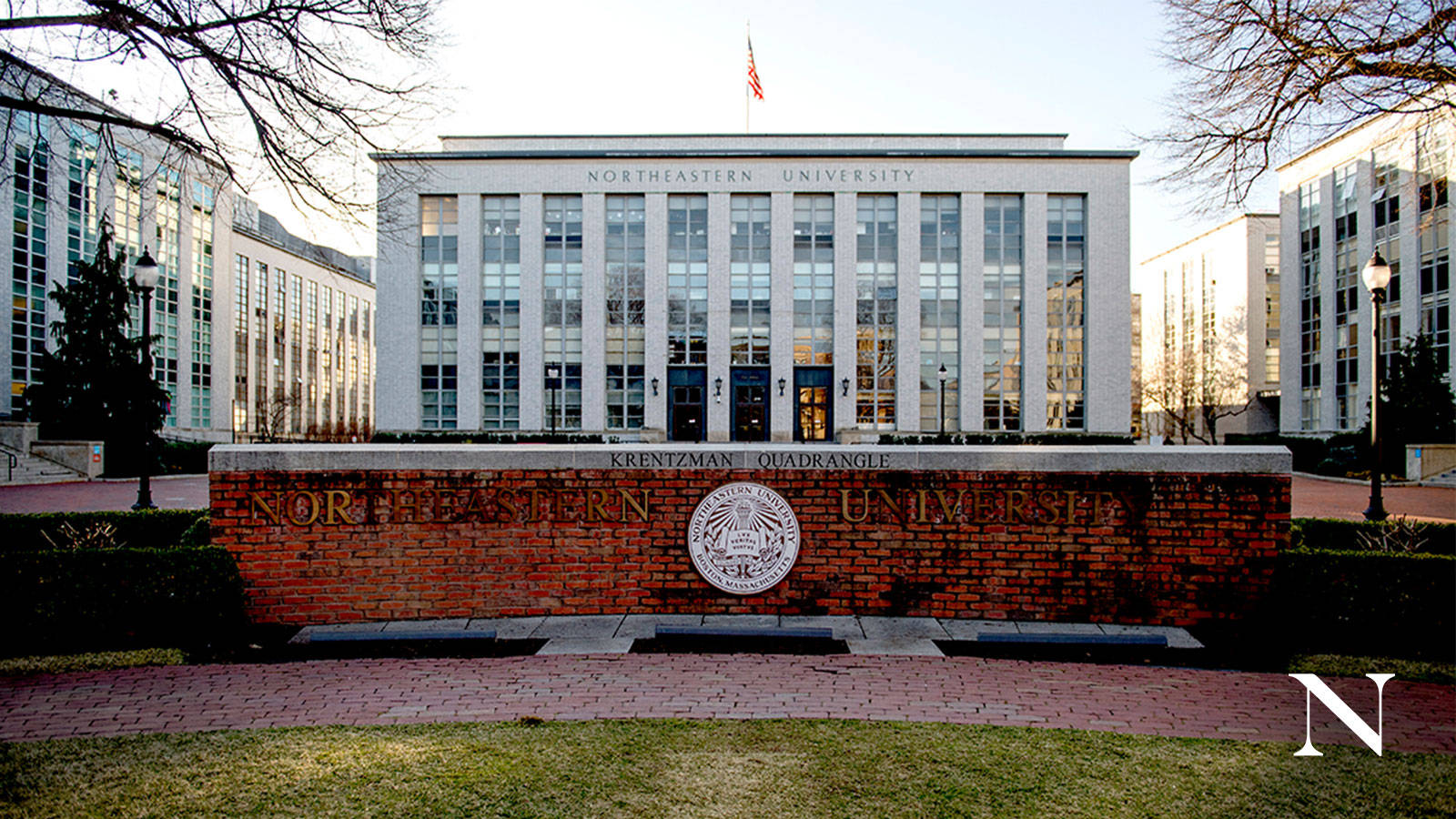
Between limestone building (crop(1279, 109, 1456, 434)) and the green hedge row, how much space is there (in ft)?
149

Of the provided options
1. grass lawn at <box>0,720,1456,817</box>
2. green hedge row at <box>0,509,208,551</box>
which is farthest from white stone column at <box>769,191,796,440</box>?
grass lawn at <box>0,720,1456,817</box>

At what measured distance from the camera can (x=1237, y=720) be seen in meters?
5.42

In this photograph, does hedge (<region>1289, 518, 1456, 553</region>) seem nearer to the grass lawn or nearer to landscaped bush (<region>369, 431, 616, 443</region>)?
the grass lawn

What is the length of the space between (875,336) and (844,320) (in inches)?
75.7

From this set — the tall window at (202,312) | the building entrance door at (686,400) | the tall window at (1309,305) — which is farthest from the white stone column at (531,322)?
the tall window at (1309,305)

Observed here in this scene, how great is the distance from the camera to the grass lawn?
3973 millimetres

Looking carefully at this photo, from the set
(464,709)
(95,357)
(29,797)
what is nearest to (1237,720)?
(464,709)

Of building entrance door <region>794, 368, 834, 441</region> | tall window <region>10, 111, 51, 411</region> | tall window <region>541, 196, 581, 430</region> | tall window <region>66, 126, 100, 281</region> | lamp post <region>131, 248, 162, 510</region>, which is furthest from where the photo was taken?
tall window <region>541, 196, 581, 430</region>

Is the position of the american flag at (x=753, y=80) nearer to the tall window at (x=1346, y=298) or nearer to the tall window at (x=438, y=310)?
the tall window at (x=438, y=310)

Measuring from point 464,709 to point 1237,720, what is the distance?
209 inches

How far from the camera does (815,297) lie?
43.0 metres

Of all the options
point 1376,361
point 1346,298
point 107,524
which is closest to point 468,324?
point 107,524

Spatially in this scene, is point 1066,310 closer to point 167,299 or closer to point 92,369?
point 92,369

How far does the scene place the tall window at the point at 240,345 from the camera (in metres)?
55.9
